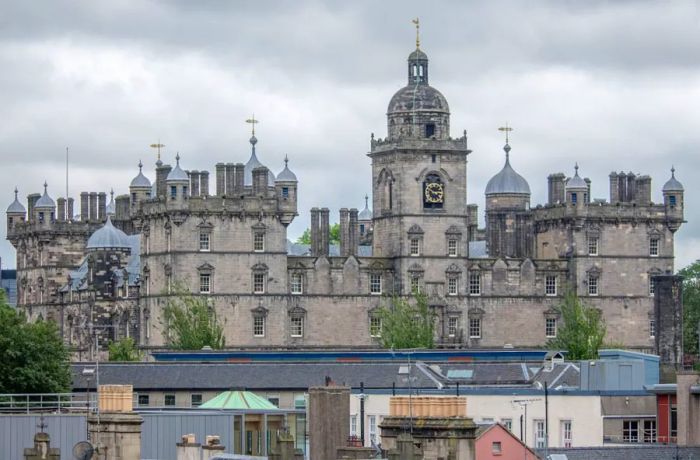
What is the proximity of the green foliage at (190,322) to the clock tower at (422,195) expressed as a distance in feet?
41.2

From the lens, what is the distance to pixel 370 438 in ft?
290

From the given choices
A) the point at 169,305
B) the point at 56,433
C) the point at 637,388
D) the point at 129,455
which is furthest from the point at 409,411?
the point at 169,305

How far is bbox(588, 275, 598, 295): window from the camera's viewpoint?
522ft

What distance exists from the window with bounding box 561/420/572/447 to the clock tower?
203 ft

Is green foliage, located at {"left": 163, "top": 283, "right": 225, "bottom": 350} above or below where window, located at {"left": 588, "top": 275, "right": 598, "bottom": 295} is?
below

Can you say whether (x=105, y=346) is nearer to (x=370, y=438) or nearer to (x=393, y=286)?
(x=393, y=286)

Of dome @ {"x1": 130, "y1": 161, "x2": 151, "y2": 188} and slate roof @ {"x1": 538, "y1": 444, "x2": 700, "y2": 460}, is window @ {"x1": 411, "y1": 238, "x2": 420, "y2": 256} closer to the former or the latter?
dome @ {"x1": 130, "y1": 161, "x2": 151, "y2": 188}

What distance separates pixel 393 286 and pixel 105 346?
17.9m

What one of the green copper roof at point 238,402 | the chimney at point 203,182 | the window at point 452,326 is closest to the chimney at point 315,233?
the chimney at point 203,182

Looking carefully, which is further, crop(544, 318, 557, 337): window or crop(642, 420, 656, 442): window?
crop(544, 318, 557, 337): window

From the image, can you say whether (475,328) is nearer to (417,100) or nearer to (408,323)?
(408,323)

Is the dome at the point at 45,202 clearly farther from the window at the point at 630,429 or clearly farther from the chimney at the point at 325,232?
the window at the point at 630,429

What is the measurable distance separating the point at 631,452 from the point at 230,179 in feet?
255

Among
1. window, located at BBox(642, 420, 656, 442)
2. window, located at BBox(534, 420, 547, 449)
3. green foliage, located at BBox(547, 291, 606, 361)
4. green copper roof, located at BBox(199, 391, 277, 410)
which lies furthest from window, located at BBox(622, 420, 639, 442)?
green foliage, located at BBox(547, 291, 606, 361)
